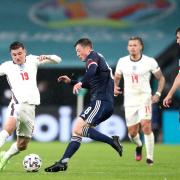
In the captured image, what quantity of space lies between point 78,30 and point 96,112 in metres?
13.7

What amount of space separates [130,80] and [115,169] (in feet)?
8.72

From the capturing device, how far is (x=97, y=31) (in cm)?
2572

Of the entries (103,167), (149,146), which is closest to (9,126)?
(103,167)

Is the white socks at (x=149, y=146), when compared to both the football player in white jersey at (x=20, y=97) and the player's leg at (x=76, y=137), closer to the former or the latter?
the player's leg at (x=76, y=137)

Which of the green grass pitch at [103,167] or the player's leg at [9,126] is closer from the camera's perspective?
the green grass pitch at [103,167]

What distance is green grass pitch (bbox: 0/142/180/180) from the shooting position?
1132cm

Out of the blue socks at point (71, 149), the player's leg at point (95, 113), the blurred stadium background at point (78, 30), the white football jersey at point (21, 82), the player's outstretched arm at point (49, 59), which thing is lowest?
the blue socks at point (71, 149)

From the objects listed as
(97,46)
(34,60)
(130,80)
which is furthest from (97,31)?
(34,60)

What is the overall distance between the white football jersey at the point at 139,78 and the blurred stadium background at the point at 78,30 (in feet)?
33.6

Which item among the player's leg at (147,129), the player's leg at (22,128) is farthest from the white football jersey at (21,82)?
the player's leg at (147,129)

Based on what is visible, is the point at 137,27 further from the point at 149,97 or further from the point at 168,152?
the point at 149,97

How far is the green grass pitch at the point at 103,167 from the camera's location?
11.3 meters

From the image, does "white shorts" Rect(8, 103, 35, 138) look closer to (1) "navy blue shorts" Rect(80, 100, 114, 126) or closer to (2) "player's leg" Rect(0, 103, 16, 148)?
(2) "player's leg" Rect(0, 103, 16, 148)

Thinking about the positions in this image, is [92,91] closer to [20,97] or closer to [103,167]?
[20,97]
